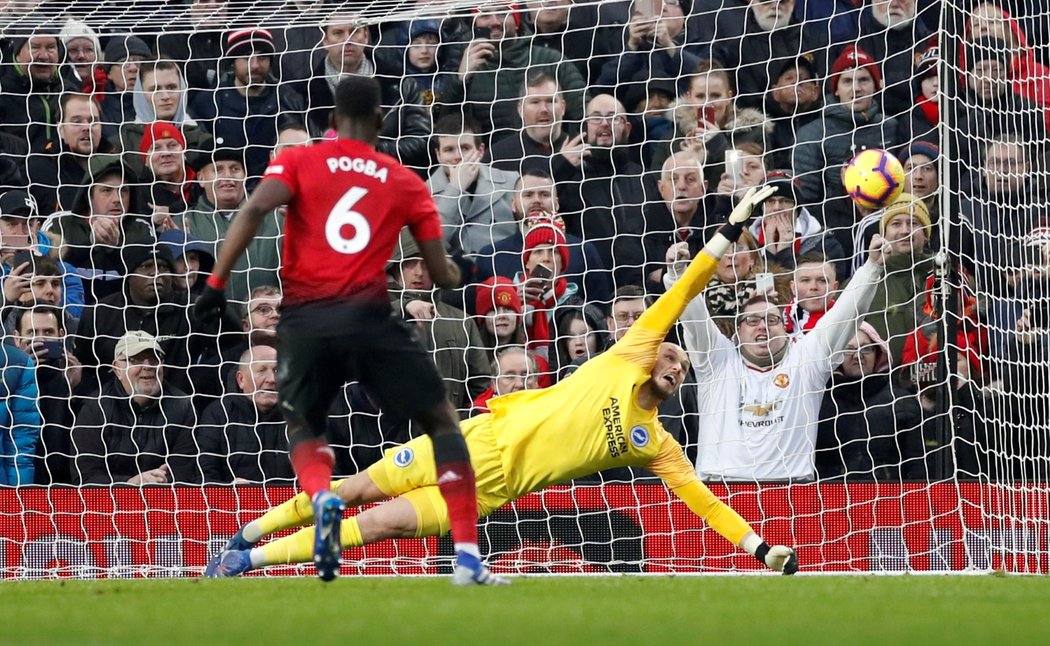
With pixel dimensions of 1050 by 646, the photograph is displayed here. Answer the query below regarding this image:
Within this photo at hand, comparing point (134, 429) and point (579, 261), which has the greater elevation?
point (579, 261)

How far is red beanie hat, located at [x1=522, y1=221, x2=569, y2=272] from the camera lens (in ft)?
33.9

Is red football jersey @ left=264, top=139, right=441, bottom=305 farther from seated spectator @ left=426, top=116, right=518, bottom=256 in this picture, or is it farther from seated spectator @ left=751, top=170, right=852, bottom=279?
seated spectator @ left=426, top=116, right=518, bottom=256

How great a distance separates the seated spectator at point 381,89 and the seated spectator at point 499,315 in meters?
1.11

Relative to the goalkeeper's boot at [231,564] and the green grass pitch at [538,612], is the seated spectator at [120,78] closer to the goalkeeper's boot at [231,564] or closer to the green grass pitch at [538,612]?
the goalkeeper's boot at [231,564]

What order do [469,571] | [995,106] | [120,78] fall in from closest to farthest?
A: [469,571], [995,106], [120,78]

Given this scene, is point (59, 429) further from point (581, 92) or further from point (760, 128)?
point (760, 128)

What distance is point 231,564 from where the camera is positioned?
743cm

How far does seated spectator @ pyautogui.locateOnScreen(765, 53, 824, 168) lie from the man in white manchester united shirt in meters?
1.40

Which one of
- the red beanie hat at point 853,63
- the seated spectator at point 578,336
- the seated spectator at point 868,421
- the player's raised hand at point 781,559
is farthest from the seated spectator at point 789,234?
the player's raised hand at point 781,559

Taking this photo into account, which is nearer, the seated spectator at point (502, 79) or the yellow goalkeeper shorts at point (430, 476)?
the yellow goalkeeper shorts at point (430, 476)

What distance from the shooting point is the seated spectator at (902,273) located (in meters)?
9.48

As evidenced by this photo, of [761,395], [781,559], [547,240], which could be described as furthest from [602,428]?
[547,240]

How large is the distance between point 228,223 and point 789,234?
3.73 meters

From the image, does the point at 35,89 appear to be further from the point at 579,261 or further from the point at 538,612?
the point at 538,612
